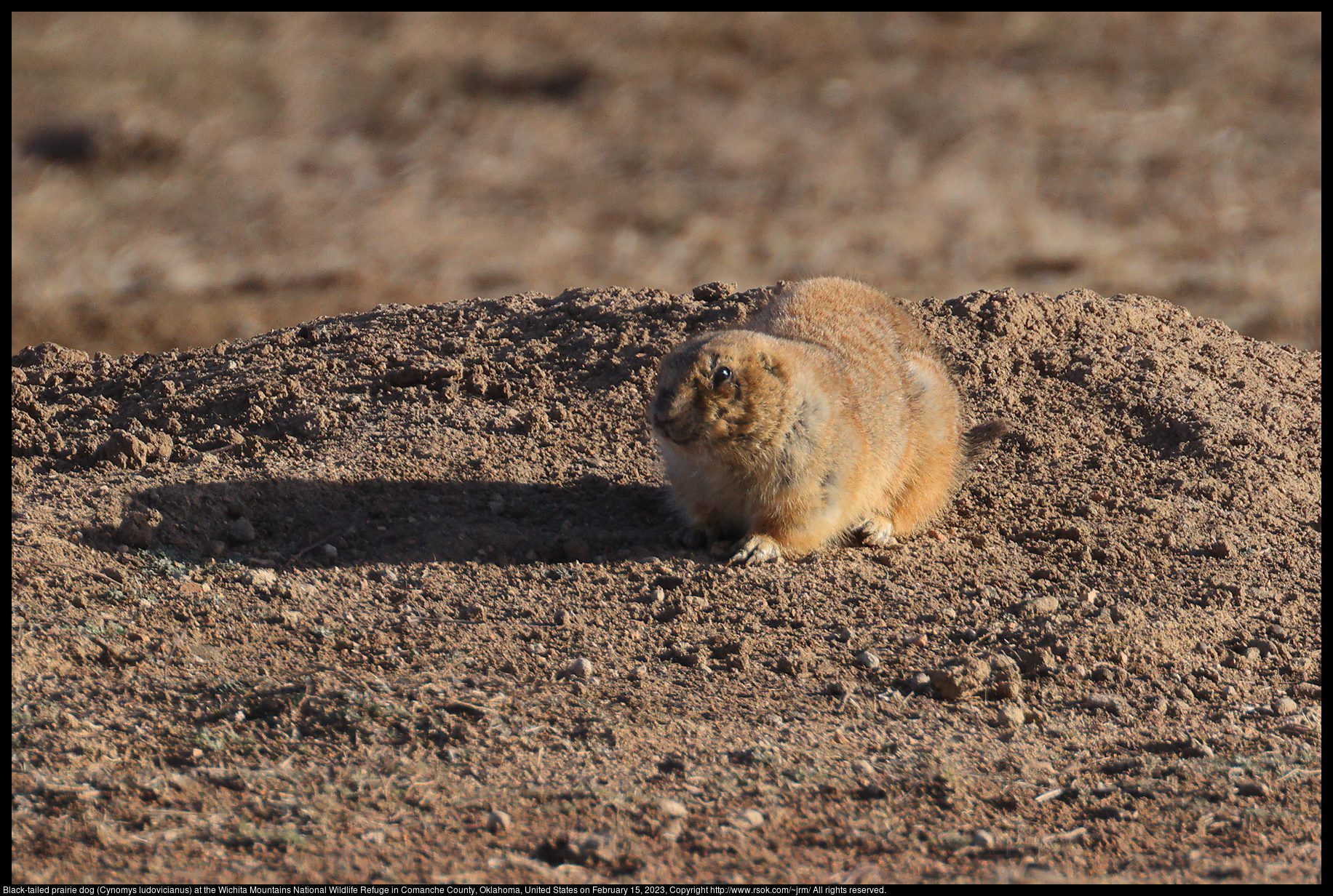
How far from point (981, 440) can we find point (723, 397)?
1.86m

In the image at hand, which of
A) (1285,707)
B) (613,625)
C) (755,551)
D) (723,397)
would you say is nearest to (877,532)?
(755,551)

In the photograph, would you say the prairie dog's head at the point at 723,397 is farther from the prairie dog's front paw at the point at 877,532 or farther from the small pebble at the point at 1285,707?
the small pebble at the point at 1285,707

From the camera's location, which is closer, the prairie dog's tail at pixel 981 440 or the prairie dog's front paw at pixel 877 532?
the prairie dog's front paw at pixel 877 532

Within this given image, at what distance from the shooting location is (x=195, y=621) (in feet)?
15.5

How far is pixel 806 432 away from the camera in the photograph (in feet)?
18.6

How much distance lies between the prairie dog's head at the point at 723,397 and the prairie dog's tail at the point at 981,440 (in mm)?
1500

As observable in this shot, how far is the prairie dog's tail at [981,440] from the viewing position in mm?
6629

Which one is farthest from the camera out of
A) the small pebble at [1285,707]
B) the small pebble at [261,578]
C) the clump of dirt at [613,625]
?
the small pebble at [261,578]

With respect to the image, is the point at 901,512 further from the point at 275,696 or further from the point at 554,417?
the point at 275,696

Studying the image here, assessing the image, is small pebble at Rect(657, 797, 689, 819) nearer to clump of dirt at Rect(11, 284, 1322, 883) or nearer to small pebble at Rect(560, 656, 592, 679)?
clump of dirt at Rect(11, 284, 1322, 883)

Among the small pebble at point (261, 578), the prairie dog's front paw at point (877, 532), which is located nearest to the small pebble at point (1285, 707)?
the prairie dog's front paw at point (877, 532)

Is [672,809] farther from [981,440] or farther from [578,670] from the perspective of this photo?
[981,440]

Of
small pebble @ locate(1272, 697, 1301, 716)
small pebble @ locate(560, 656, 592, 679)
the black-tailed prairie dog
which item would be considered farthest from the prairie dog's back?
small pebble @ locate(1272, 697, 1301, 716)
